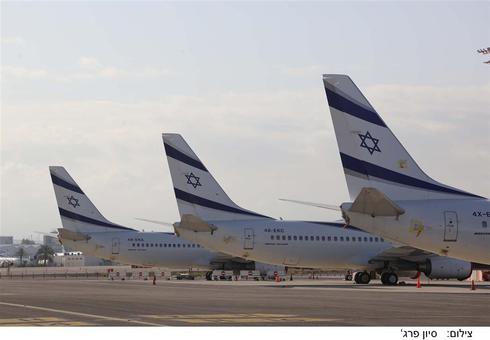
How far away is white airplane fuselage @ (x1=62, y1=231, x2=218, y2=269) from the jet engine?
22367 millimetres

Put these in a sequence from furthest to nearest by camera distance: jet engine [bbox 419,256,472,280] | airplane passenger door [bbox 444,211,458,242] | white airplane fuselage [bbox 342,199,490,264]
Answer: jet engine [bbox 419,256,472,280]
airplane passenger door [bbox 444,211,458,242]
white airplane fuselage [bbox 342,199,490,264]

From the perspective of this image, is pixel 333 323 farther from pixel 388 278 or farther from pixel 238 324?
pixel 388 278

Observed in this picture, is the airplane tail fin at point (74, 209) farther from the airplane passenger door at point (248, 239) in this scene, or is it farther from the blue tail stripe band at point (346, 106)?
the blue tail stripe band at point (346, 106)

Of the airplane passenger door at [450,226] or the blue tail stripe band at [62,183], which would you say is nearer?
the airplane passenger door at [450,226]

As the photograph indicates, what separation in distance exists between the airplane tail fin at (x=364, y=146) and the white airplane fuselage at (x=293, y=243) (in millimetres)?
23787

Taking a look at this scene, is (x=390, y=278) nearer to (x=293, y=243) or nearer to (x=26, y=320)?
(x=293, y=243)

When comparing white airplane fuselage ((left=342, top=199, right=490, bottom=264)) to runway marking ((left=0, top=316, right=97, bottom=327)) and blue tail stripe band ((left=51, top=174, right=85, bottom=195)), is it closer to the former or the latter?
runway marking ((left=0, top=316, right=97, bottom=327))

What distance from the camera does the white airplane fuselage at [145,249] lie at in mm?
70812

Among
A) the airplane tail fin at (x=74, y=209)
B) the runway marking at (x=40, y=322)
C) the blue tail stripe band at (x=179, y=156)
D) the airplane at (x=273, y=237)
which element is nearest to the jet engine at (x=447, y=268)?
the airplane at (x=273, y=237)

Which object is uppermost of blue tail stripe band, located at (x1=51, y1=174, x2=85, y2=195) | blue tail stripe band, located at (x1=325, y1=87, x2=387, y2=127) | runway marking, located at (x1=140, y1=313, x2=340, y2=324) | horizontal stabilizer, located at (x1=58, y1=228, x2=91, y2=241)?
blue tail stripe band, located at (x1=51, y1=174, x2=85, y2=195)

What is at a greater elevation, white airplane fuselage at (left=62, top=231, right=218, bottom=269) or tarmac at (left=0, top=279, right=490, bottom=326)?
white airplane fuselage at (left=62, top=231, right=218, bottom=269)

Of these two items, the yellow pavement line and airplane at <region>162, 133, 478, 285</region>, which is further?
airplane at <region>162, 133, 478, 285</region>

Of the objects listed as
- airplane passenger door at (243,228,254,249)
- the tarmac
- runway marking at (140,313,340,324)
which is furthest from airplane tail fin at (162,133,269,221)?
runway marking at (140,313,340,324)

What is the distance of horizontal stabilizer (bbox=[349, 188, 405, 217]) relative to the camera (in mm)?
32469
